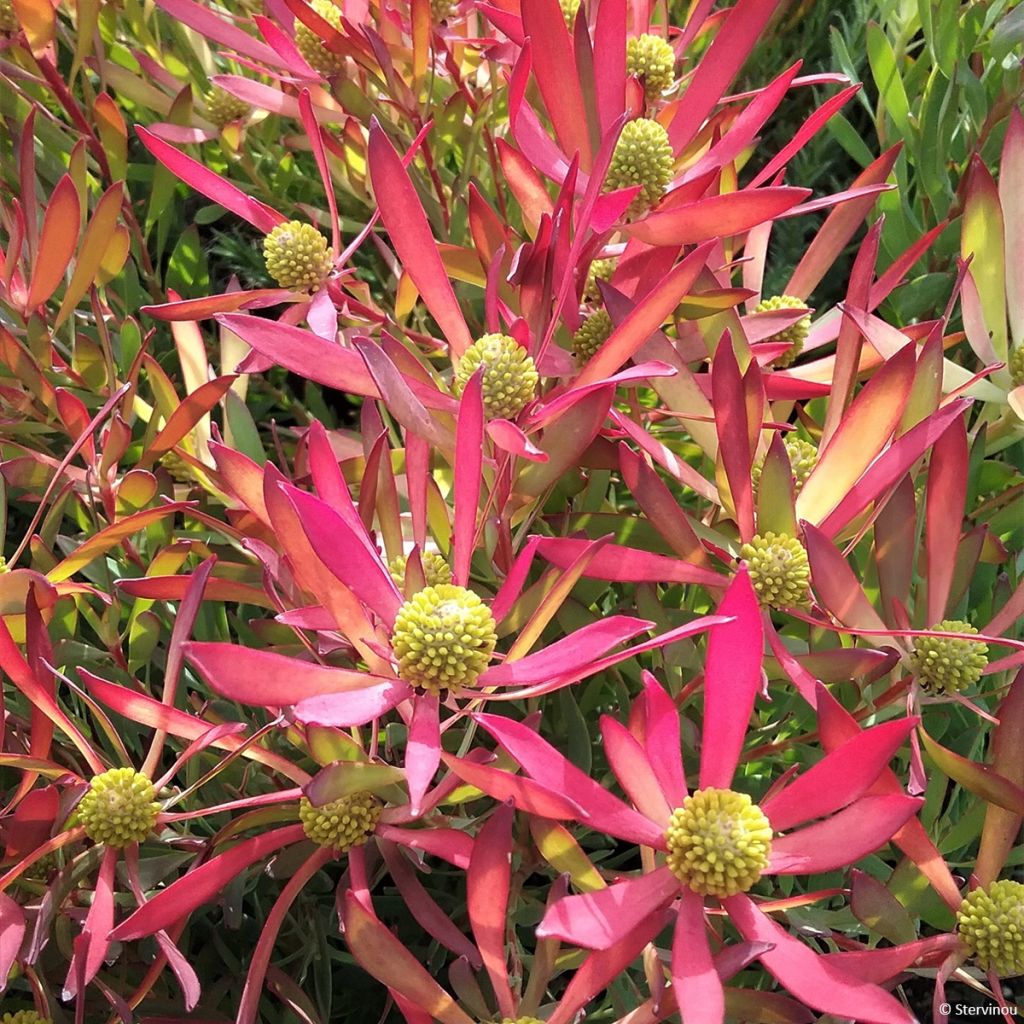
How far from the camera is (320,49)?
2.62ft

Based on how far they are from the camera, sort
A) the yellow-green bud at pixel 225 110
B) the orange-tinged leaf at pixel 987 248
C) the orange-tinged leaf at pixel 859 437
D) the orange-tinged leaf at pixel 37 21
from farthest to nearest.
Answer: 1. the yellow-green bud at pixel 225 110
2. the orange-tinged leaf at pixel 37 21
3. the orange-tinged leaf at pixel 987 248
4. the orange-tinged leaf at pixel 859 437

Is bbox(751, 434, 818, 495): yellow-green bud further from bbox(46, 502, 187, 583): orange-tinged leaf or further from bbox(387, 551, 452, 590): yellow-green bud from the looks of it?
bbox(46, 502, 187, 583): orange-tinged leaf

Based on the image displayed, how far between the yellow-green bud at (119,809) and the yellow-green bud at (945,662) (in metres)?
0.43

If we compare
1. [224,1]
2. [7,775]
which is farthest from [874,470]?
[224,1]

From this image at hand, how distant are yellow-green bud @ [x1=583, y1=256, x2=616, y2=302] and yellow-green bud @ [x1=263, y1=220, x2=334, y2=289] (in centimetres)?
17

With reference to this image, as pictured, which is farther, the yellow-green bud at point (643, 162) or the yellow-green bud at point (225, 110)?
the yellow-green bud at point (225, 110)

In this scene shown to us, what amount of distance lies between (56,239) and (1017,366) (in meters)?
0.62

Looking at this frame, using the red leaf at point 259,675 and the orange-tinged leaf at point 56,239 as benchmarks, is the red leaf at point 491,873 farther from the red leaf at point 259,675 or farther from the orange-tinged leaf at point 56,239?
the orange-tinged leaf at point 56,239

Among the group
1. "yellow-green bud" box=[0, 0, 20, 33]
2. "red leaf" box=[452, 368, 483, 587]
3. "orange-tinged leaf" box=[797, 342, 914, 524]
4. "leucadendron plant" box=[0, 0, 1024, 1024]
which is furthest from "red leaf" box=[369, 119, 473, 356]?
"yellow-green bud" box=[0, 0, 20, 33]

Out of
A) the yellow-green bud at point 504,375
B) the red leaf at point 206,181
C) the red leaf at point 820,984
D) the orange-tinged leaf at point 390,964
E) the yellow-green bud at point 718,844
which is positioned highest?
the red leaf at point 206,181

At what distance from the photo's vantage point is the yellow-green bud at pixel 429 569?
0.58 metres

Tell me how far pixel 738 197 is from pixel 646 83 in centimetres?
24

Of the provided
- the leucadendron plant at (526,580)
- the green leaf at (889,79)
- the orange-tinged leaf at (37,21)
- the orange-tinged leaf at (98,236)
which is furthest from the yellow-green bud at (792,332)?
the orange-tinged leaf at (37,21)

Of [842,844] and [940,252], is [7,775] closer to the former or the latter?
[842,844]
